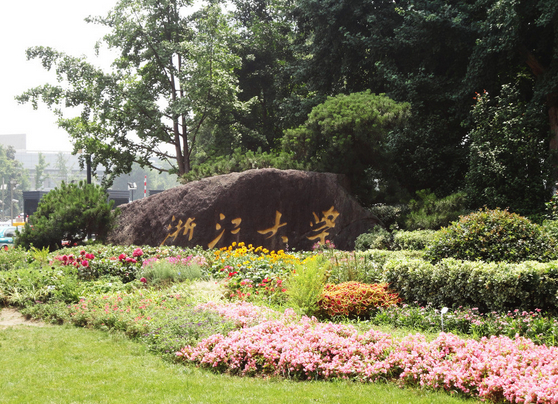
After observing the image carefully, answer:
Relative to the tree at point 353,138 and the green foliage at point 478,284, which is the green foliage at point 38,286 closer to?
the green foliage at point 478,284

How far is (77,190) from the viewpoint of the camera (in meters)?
12.6

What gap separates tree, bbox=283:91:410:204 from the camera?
44.2 ft

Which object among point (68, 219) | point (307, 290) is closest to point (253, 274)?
point (307, 290)

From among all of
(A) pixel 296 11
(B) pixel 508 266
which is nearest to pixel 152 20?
(A) pixel 296 11

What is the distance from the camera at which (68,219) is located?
12023mm

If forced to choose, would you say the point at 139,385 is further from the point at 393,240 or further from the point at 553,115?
the point at 553,115

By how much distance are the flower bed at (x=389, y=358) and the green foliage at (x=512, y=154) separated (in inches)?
400

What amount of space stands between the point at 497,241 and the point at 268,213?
6.05 m

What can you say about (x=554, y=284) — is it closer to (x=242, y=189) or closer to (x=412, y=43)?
(x=242, y=189)

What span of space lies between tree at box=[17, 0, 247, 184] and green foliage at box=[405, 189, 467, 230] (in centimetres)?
896

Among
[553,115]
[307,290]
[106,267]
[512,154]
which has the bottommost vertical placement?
[106,267]

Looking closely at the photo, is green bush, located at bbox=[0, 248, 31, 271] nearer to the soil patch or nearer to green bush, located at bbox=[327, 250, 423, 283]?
the soil patch

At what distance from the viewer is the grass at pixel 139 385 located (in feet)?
12.7

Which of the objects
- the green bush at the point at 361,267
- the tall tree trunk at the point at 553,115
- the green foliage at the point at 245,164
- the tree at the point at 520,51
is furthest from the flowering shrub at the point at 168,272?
the tall tree trunk at the point at 553,115
